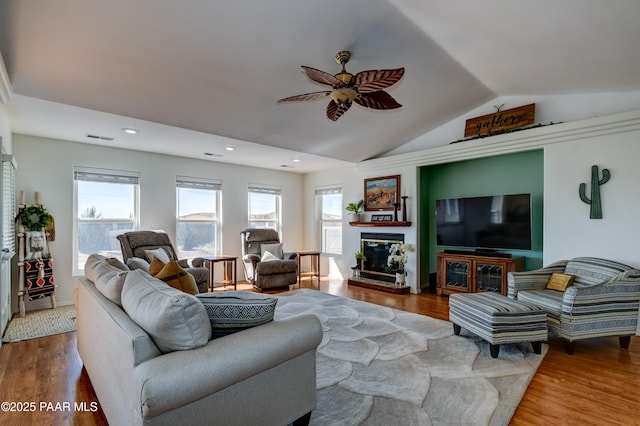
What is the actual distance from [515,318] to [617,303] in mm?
974

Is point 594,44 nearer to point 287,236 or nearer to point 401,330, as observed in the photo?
point 401,330

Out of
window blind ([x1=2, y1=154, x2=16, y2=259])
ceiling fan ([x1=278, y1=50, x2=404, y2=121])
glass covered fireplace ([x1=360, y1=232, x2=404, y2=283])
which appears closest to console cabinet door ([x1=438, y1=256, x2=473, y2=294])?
glass covered fireplace ([x1=360, y1=232, x2=404, y2=283])

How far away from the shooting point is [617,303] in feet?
9.50

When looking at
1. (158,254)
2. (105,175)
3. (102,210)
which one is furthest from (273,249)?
(105,175)

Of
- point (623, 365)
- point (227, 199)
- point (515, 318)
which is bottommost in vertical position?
point (623, 365)

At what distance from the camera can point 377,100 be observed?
291cm

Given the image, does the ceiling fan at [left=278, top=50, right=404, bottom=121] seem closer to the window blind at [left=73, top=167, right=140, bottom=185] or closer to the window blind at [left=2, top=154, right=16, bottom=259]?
the window blind at [left=2, top=154, right=16, bottom=259]

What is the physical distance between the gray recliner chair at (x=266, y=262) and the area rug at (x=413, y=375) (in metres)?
1.97

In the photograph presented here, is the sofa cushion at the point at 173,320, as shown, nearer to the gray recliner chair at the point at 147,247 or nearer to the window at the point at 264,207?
the gray recliner chair at the point at 147,247

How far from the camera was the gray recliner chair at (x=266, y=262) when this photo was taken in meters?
5.50

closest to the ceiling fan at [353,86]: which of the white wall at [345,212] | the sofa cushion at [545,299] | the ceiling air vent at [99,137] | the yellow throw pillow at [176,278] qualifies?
the yellow throw pillow at [176,278]

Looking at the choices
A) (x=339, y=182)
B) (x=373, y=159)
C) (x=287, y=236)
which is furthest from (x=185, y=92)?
(x=287, y=236)

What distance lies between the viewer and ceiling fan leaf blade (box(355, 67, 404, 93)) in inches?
92.5

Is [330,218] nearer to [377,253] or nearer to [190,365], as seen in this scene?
[377,253]
